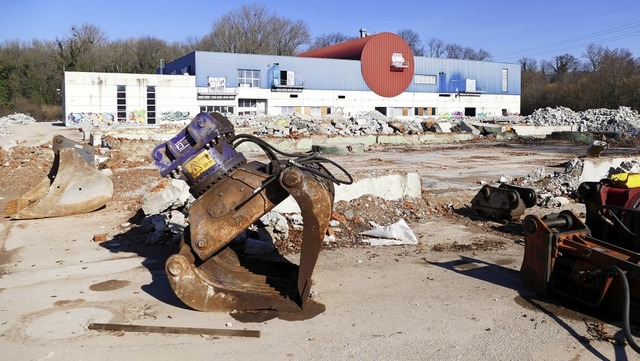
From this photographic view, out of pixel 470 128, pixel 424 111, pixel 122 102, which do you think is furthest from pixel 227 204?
pixel 424 111

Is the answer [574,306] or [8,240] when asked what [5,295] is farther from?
[574,306]

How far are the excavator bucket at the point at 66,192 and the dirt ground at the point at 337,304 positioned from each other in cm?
21

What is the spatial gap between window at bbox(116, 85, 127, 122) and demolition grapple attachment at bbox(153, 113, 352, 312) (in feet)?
129

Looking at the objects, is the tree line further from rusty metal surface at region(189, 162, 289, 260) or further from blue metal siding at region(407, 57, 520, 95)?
rusty metal surface at region(189, 162, 289, 260)

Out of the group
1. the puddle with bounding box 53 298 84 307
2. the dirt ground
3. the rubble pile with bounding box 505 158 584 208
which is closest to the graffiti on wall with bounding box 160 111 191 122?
the rubble pile with bounding box 505 158 584 208

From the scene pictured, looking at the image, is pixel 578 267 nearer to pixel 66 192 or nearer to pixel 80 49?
pixel 66 192

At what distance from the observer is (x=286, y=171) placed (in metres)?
4.48

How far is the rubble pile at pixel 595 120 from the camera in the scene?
38.5 m

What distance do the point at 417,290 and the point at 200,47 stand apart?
71941mm

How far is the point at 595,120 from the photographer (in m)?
43.4

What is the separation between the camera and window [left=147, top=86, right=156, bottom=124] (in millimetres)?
42094

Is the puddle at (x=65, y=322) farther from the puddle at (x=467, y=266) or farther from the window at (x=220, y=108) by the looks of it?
the window at (x=220, y=108)

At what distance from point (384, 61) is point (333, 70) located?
528 cm

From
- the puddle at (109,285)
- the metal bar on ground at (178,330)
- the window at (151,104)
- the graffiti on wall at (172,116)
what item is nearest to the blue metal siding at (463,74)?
the graffiti on wall at (172,116)
